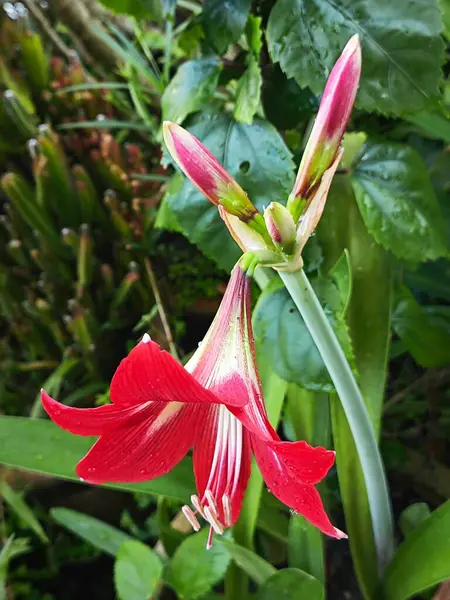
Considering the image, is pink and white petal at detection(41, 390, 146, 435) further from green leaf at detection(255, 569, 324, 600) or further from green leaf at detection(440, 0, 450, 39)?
green leaf at detection(440, 0, 450, 39)

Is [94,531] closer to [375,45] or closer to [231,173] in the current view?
[231,173]

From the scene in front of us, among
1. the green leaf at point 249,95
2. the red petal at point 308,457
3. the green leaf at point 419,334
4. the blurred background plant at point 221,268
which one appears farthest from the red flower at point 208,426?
the green leaf at point 419,334

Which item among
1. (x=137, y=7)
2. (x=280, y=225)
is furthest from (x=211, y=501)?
(x=137, y=7)

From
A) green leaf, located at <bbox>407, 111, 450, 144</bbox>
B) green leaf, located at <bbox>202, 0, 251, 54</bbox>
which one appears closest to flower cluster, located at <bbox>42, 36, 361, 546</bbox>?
green leaf, located at <bbox>202, 0, 251, 54</bbox>

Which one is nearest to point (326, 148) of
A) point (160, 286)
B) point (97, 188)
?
point (160, 286)

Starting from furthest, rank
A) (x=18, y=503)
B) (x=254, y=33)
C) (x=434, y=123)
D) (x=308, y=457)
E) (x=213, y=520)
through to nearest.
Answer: (x=18, y=503) → (x=434, y=123) → (x=254, y=33) → (x=213, y=520) → (x=308, y=457)

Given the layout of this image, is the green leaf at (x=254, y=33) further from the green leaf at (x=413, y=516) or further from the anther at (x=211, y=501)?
the green leaf at (x=413, y=516)
